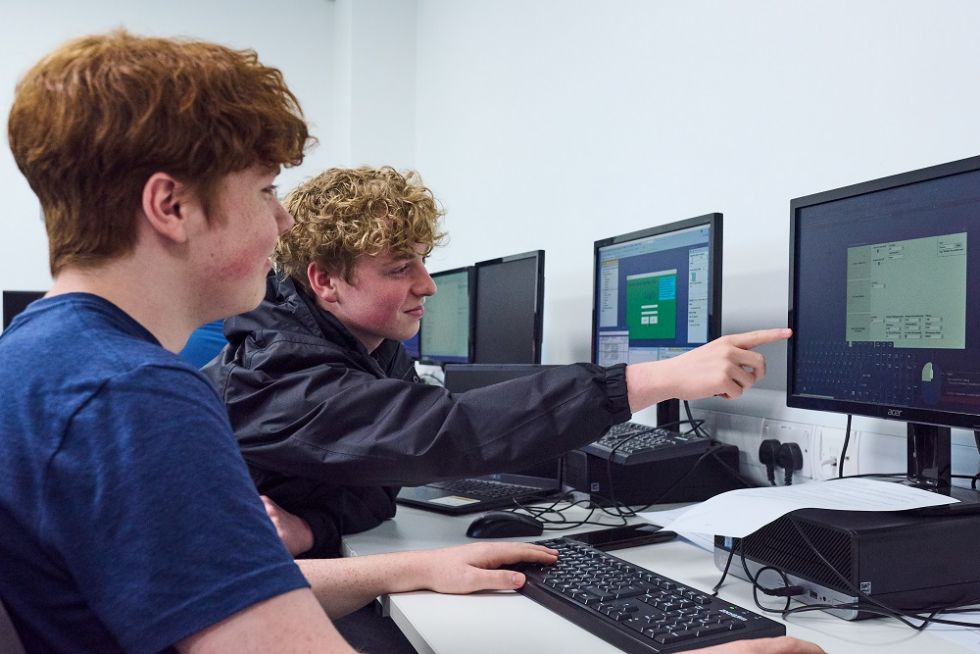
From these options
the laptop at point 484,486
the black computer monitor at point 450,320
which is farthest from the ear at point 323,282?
the black computer monitor at point 450,320

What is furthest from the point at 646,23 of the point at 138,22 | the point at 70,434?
the point at 138,22

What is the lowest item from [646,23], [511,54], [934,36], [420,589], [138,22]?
[420,589]

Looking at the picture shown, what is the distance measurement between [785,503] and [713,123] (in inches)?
40.5

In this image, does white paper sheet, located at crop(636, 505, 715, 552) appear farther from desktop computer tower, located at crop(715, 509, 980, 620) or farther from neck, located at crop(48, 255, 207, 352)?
neck, located at crop(48, 255, 207, 352)

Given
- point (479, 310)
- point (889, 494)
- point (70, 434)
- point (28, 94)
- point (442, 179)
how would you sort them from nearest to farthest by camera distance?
point (70, 434) → point (28, 94) → point (889, 494) → point (479, 310) → point (442, 179)

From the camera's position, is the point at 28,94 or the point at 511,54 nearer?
the point at 28,94

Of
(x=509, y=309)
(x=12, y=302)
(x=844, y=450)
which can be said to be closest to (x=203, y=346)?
(x=509, y=309)

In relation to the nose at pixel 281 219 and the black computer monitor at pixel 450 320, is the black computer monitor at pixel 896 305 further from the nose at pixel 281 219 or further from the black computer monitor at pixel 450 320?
the black computer monitor at pixel 450 320

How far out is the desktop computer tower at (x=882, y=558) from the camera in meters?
0.93

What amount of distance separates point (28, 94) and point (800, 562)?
3.08 ft

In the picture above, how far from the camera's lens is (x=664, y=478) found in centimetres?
157

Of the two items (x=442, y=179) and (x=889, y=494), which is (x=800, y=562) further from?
(x=442, y=179)

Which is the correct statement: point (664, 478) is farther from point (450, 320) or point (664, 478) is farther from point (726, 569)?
point (450, 320)

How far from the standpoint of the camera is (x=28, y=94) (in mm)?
694
